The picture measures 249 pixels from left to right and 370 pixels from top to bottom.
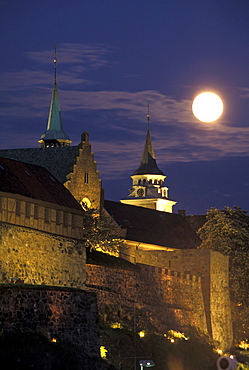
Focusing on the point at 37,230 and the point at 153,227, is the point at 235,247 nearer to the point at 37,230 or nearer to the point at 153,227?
the point at 153,227

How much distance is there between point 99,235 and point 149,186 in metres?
104

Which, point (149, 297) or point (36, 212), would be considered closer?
point (36, 212)

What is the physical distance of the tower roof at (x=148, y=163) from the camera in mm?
184250

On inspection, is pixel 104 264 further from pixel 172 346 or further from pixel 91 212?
pixel 91 212

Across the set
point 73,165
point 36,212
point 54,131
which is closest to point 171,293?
point 73,165

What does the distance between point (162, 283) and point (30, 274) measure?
1795 centimetres

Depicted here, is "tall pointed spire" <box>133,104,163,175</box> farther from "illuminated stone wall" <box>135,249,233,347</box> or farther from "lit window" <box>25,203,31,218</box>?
"lit window" <box>25,203,31,218</box>

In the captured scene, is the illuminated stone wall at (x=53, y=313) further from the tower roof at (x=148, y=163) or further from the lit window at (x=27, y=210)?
the tower roof at (x=148, y=163)

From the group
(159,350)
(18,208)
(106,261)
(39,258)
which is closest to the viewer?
(18,208)

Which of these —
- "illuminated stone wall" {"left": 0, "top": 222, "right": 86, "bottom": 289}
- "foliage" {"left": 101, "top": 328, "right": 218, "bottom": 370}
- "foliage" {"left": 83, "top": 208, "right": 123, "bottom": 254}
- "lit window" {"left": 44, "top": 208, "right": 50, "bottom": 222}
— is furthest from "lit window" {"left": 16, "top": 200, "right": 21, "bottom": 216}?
"foliage" {"left": 83, "top": 208, "right": 123, "bottom": 254}

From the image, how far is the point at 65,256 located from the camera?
6247 centimetres

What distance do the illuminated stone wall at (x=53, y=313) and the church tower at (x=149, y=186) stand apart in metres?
129

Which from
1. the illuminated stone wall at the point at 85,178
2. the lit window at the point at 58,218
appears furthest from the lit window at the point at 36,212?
the illuminated stone wall at the point at 85,178

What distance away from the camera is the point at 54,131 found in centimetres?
11219
